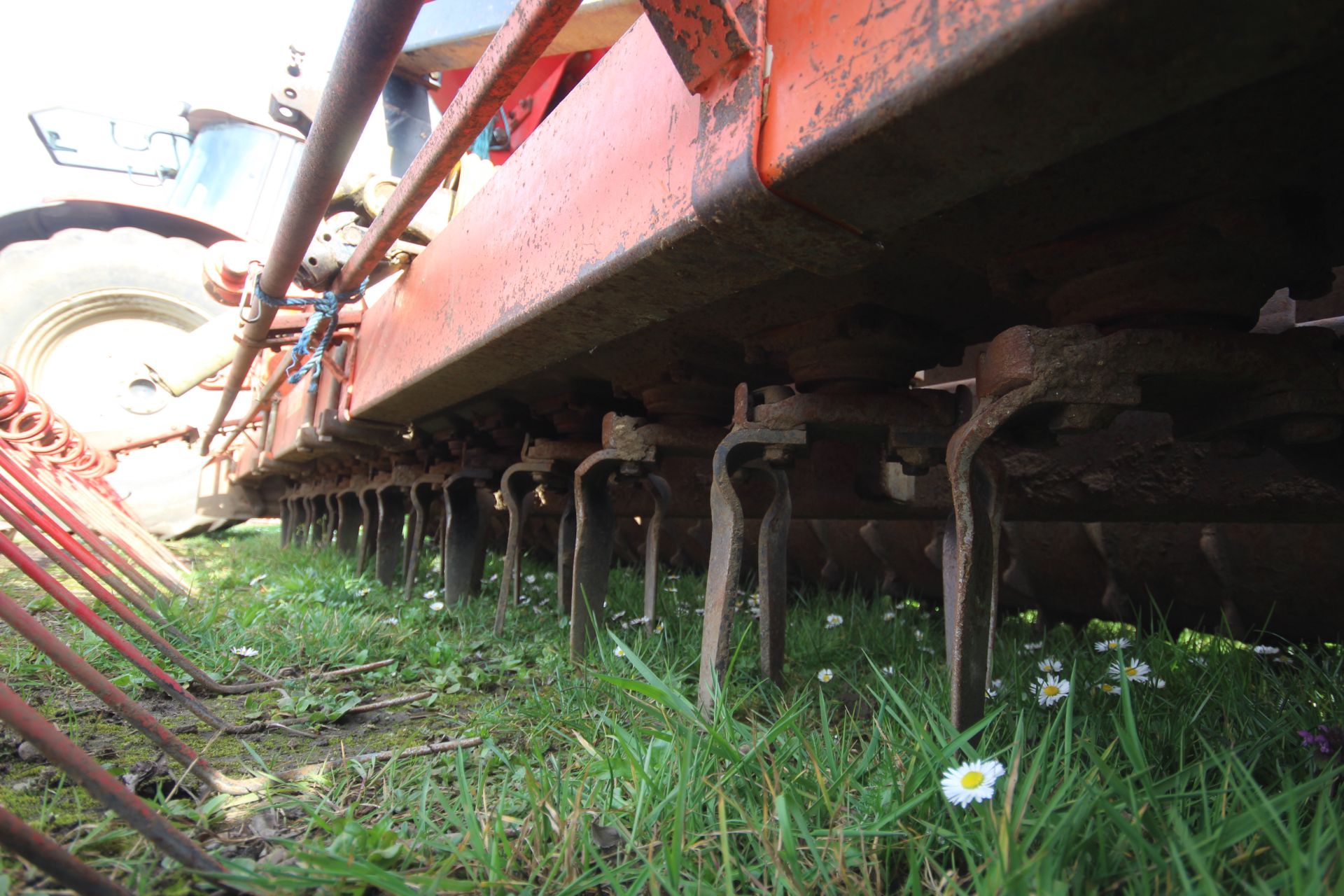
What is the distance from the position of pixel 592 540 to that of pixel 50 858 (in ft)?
4.00

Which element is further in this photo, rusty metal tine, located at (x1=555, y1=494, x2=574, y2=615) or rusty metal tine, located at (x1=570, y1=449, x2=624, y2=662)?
rusty metal tine, located at (x1=555, y1=494, x2=574, y2=615)

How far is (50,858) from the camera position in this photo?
0.63 metres

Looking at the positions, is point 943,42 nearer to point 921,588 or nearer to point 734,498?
point 734,498

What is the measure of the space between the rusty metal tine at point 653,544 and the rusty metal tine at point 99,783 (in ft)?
3.55

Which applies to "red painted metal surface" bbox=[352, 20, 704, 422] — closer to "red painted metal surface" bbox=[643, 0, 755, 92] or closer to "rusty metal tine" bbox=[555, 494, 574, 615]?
"red painted metal surface" bbox=[643, 0, 755, 92]

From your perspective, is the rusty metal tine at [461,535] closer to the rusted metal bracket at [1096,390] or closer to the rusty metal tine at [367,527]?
the rusty metal tine at [367,527]

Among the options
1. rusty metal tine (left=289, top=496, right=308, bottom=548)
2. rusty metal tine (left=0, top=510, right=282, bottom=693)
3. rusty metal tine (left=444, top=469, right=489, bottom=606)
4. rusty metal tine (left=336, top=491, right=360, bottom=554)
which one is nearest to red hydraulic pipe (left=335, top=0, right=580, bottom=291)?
rusty metal tine (left=0, top=510, right=282, bottom=693)

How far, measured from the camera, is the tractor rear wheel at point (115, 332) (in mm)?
5836

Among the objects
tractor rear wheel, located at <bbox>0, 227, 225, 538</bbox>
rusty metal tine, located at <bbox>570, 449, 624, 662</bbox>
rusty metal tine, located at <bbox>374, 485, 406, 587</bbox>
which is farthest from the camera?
tractor rear wheel, located at <bbox>0, 227, 225, 538</bbox>

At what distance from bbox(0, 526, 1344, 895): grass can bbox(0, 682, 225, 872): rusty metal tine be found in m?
0.02

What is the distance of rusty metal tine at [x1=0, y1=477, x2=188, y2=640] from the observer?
188 cm

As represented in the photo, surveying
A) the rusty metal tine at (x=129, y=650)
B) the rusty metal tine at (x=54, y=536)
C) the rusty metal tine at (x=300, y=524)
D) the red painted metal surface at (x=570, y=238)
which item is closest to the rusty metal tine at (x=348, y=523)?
the rusty metal tine at (x=300, y=524)

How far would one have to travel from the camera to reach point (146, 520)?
657cm

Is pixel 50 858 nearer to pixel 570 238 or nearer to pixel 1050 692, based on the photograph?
pixel 570 238
